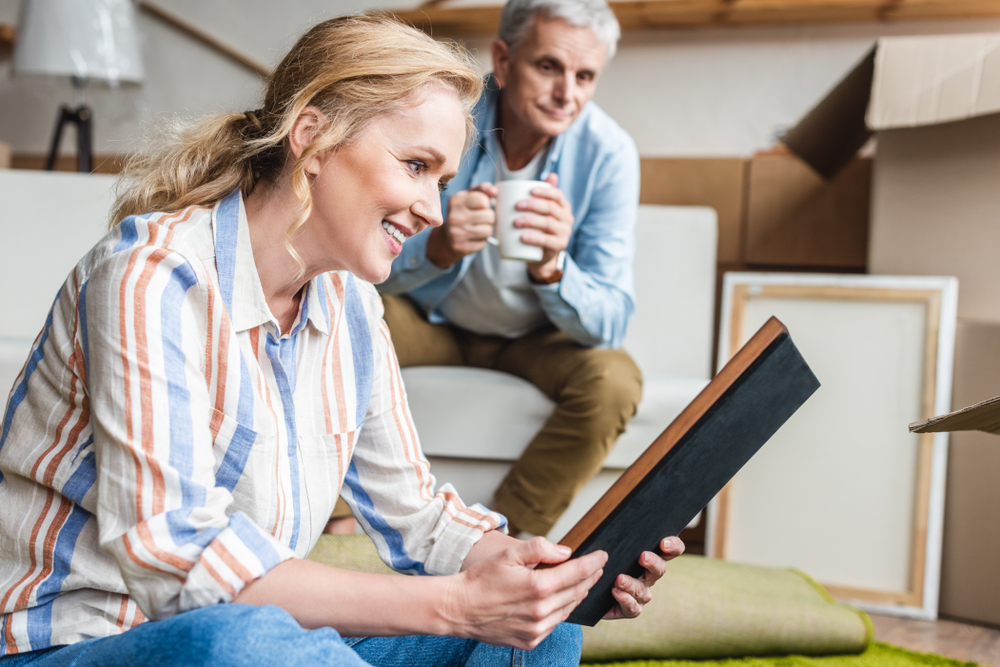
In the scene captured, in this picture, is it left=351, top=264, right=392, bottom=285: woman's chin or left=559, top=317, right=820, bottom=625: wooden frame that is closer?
left=559, top=317, right=820, bottom=625: wooden frame

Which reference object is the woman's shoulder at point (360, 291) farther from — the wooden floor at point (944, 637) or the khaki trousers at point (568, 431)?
the wooden floor at point (944, 637)

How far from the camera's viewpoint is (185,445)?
1.88ft

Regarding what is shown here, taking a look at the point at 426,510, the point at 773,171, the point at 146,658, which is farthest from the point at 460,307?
the point at 146,658

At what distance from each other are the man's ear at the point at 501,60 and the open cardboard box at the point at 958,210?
0.67 m

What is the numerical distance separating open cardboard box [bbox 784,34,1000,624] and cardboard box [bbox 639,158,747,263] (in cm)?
46

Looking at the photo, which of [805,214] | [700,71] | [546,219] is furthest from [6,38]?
[805,214]

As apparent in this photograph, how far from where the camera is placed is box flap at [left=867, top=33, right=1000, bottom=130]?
1388 millimetres

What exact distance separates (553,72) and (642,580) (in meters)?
1.01

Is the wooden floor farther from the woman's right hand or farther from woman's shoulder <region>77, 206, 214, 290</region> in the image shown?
woman's shoulder <region>77, 206, 214, 290</region>

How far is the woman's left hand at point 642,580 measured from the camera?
72cm

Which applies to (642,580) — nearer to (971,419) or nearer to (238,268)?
(971,419)

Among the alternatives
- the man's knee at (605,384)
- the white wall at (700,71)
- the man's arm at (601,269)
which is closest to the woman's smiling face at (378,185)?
the man's arm at (601,269)

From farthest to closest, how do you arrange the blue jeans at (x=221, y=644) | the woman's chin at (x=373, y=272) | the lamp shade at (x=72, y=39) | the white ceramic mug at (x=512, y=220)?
1. the lamp shade at (x=72, y=39)
2. the white ceramic mug at (x=512, y=220)
3. the woman's chin at (x=373, y=272)
4. the blue jeans at (x=221, y=644)

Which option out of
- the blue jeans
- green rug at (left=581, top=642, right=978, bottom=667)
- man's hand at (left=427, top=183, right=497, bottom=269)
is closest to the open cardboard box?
green rug at (left=581, top=642, right=978, bottom=667)
